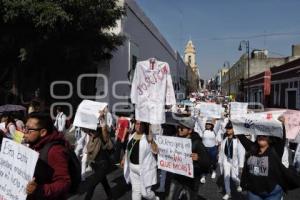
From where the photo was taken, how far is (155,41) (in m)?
40.7

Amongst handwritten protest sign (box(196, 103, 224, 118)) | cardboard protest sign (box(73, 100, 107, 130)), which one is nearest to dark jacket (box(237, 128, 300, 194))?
cardboard protest sign (box(73, 100, 107, 130))

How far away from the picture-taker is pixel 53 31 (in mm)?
16297

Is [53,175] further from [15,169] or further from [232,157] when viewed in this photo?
[232,157]

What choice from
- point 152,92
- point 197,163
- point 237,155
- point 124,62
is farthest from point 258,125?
point 124,62

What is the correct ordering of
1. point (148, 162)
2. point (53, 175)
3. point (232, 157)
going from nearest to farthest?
point (53, 175)
point (148, 162)
point (232, 157)

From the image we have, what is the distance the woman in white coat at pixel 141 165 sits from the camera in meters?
6.45

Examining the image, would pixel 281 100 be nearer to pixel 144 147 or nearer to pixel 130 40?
pixel 130 40

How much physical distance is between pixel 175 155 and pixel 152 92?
128 centimetres

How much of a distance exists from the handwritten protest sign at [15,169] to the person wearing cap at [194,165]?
302cm

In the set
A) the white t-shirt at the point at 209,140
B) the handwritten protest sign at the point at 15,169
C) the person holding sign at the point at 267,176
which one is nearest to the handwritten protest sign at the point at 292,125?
the person holding sign at the point at 267,176

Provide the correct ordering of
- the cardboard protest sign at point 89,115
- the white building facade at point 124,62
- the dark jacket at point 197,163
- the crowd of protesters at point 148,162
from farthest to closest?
the white building facade at point 124,62 < the cardboard protest sign at point 89,115 < the dark jacket at point 197,163 < the crowd of protesters at point 148,162

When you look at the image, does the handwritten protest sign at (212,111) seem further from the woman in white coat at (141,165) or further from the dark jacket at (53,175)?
the dark jacket at (53,175)

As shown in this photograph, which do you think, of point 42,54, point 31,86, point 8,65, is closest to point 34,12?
point 42,54

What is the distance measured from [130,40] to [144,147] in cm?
1954
